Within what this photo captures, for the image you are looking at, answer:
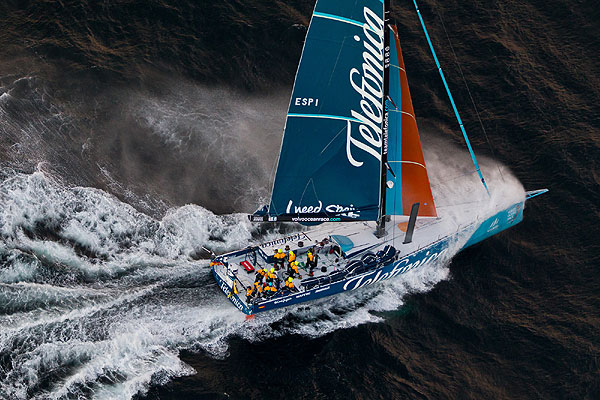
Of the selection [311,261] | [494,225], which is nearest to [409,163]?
[494,225]

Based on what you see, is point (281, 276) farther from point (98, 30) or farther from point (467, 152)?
point (98, 30)

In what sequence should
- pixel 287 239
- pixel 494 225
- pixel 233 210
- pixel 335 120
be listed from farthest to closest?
pixel 233 210 → pixel 494 225 → pixel 287 239 → pixel 335 120

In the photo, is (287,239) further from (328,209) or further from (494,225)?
(494,225)

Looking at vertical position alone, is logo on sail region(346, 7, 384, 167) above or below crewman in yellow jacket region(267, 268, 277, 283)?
above

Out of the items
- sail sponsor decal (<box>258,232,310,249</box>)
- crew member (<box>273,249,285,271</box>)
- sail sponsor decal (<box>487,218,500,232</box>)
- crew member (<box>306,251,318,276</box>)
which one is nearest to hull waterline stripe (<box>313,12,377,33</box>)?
crew member (<box>306,251,318,276</box>)

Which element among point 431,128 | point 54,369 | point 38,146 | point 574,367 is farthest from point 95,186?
point 574,367

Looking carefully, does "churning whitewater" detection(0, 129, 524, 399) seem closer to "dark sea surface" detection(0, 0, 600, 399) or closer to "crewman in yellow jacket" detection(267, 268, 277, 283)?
"dark sea surface" detection(0, 0, 600, 399)

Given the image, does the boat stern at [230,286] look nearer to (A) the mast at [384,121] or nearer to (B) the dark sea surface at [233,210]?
(B) the dark sea surface at [233,210]
